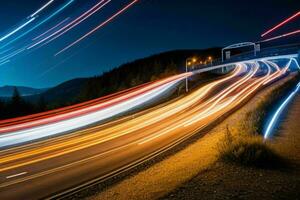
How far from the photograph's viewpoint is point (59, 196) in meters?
10.4

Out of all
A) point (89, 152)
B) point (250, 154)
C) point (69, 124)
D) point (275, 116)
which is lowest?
point (69, 124)

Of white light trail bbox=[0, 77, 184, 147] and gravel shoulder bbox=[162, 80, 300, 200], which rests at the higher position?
gravel shoulder bbox=[162, 80, 300, 200]

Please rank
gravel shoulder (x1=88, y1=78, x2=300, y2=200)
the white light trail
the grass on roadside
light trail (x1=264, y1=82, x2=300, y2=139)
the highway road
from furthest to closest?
1. the white light trail
2. light trail (x1=264, y1=82, x2=300, y2=139)
3. the highway road
4. the grass on roadside
5. gravel shoulder (x1=88, y1=78, x2=300, y2=200)

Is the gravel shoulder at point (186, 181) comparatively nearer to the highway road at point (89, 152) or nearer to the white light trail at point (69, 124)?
the highway road at point (89, 152)

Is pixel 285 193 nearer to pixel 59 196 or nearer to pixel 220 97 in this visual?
pixel 59 196

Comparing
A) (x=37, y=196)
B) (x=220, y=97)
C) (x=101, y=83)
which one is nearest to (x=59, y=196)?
(x=37, y=196)

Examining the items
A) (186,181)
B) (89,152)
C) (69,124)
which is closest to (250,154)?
(186,181)

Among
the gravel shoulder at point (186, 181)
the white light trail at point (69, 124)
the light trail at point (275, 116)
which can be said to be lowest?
the white light trail at point (69, 124)

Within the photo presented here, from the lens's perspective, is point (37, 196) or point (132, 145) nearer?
point (37, 196)

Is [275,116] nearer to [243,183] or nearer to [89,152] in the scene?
[89,152]

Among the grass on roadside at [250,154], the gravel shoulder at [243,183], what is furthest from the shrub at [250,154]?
the gravel shoulder at [243,183]

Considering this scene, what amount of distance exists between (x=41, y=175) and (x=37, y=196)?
2.70 metres

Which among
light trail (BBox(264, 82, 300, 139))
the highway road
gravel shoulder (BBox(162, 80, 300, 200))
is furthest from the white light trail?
gravel shoulder (BBox(162, 80, 300, 200))

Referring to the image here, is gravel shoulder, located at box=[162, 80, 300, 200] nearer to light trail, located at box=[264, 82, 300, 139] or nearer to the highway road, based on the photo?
the highway road
